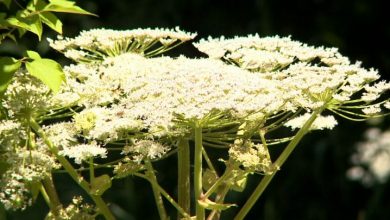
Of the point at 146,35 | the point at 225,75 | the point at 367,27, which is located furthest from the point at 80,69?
the point at 367,27

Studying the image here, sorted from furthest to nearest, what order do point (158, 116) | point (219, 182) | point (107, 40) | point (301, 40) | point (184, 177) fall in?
point (301, 40) < point (107, 40) < point (184, 177) < point (219, 182) < point (158, 116)

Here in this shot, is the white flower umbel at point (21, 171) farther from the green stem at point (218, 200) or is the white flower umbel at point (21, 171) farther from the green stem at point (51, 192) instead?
the green stem at point (218, 200)

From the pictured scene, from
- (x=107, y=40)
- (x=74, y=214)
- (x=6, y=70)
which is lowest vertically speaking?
(x=74, y=214)

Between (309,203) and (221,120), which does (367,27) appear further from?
(221,120)

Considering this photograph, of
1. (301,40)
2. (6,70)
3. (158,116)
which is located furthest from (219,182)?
(301,40)

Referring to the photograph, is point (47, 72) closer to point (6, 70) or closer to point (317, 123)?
point (6, 70)

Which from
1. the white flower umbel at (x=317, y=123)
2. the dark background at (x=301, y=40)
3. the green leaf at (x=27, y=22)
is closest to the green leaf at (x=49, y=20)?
the green leaf at (x=27, y=22)

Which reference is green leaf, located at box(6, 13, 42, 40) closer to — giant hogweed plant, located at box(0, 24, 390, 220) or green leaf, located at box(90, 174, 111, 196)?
giant hogweed plant, located at box(0, 24, 390, 220)
